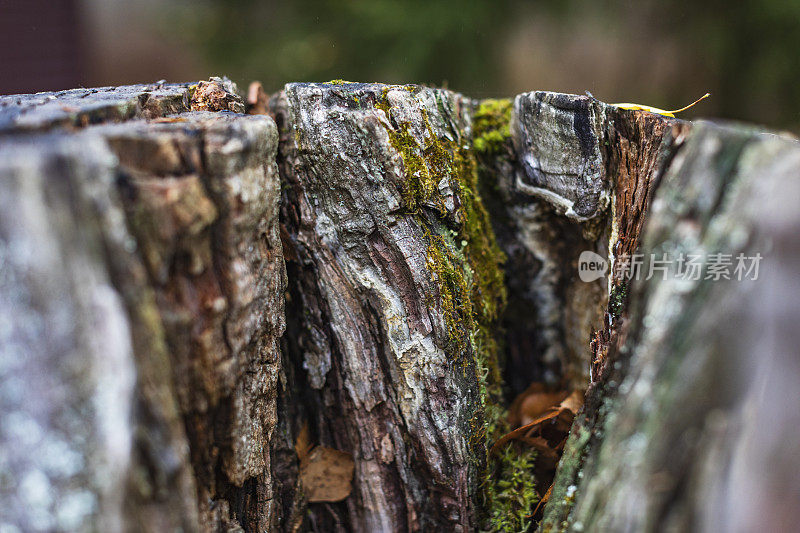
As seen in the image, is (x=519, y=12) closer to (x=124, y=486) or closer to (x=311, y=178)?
(x=311, y=178)

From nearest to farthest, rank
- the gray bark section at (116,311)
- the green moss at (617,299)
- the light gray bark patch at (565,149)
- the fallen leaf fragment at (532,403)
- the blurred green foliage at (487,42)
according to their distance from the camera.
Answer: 1. the gray bark section at (116,311)
2. the green moss at (617,299)
3. the light gray bark patch at (565,149)
4. the fallen leaf fragment at (532,403)
5. the blurred green foliage at (487,42)

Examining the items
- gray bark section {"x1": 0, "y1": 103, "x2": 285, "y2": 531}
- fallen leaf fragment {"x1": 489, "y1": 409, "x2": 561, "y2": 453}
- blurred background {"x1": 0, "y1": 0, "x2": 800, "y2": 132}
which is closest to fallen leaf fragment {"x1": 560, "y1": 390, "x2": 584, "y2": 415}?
fallen leaf fragment {"x1": 489, "y1": 409, "x2": 561, "y2": 453}

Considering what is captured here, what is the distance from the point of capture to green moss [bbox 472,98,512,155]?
152cm

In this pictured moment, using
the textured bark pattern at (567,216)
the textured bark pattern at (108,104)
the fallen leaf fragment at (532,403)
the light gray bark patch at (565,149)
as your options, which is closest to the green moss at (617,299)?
the textured bark pattern at (567,216)

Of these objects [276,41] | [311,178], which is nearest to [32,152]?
[311,178]

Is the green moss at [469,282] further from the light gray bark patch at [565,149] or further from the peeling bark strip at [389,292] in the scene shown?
the light gray bark patch at [565,149]

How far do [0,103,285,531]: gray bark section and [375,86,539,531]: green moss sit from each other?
41cm

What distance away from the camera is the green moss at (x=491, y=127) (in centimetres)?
152

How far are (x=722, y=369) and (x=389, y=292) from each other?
0.66 metres

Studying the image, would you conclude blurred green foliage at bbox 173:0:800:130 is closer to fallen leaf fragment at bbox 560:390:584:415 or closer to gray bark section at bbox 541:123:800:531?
fallen leaf fragment at bbox 560:390:584:415

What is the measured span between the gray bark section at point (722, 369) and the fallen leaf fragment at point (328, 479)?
0.67 m

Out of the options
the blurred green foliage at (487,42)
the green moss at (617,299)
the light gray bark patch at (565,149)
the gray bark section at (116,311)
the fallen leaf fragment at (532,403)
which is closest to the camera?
the gray bark section at (116,311)

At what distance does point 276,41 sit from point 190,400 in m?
3.83

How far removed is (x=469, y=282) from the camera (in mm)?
1282
